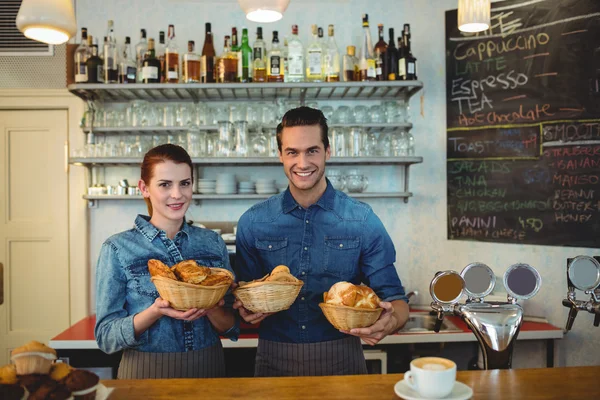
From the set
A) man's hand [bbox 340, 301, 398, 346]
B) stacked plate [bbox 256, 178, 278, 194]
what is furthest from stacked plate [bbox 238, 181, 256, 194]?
man's hand [bbox 340, 301, 398, 346]

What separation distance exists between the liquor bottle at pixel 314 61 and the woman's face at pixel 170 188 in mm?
1888

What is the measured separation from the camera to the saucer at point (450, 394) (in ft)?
3.93

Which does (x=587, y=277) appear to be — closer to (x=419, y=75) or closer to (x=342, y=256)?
(x=342, y=256)

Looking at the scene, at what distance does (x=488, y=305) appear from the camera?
160cm

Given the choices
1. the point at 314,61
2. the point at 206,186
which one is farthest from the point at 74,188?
the point at 314,61

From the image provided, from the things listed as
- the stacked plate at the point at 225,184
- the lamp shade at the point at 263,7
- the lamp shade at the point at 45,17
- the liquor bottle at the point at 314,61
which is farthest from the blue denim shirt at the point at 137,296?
the liquor bottle at the point at 314,61

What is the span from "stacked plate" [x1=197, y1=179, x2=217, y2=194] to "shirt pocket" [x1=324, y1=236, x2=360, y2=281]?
1680 mm

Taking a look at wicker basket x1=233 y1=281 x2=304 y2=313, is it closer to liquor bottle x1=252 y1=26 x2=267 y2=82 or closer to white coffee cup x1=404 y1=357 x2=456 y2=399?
white coffee cup x1=404 y1=357 x2=456 y2=399

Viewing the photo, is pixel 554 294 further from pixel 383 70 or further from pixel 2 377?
pixel 2 377

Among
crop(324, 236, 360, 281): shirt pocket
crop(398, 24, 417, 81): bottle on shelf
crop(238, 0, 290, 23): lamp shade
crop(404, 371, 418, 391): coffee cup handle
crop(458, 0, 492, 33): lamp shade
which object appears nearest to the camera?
crop(404, 371, 418, 391): coffee cup handle

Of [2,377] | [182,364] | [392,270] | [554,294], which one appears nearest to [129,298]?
[182,364]

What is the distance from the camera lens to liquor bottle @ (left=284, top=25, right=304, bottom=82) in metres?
3.40

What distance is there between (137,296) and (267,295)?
423 millimetres

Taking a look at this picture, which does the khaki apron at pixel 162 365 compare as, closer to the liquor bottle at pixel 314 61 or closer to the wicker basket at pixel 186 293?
the wicker basket at pixel 186 293
